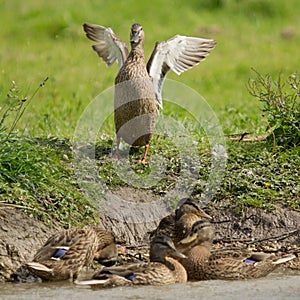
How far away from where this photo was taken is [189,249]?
7125mm

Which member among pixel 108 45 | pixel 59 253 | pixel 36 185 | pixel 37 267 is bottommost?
pixel 37 267

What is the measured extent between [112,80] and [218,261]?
847 cm

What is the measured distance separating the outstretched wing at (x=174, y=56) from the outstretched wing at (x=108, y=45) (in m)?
0.33

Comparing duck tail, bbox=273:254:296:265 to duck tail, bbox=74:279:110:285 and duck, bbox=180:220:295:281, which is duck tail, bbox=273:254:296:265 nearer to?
duck, bbox=180:220:295:281

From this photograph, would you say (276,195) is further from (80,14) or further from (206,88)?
(80,14)

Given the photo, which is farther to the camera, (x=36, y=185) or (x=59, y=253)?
(x=36, y=185)

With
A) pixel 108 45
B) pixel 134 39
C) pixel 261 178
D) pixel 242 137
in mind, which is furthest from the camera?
pixel 108 45

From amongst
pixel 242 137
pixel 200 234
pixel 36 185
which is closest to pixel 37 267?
pixel 36 185

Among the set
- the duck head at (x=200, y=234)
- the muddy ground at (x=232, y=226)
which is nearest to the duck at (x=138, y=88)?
the muddy ground at (x=232, y=226)

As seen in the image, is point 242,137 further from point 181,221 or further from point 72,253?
point 72,253

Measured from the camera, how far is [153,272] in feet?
21.9

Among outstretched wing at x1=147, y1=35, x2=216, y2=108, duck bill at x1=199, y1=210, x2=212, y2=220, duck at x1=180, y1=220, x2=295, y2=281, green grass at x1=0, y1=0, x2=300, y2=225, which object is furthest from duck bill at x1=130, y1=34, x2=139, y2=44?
duck at x1=180, y1=220, x2=295, y2=281

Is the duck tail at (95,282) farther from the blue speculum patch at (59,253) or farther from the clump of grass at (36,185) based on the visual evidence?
the clump of grass at (36,185)

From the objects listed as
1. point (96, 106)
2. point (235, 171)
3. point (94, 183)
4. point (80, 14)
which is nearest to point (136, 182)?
point (94, 183)
